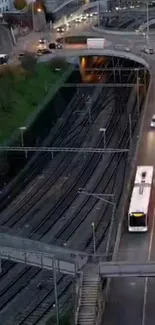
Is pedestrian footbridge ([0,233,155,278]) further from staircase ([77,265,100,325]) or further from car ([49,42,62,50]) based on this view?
car ([49,42,62,50])

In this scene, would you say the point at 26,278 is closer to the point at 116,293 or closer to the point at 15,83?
the point at 116,293

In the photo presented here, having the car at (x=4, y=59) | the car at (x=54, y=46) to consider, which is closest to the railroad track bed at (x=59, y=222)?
the car at (x=4, y=59)

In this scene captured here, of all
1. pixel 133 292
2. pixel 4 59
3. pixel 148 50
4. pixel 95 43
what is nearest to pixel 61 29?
pixel 95 43

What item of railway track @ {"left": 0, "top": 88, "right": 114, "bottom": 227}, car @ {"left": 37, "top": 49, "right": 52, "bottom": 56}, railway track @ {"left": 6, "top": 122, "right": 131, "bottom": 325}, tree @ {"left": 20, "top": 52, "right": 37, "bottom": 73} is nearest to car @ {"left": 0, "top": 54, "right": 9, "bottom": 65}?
tree @ {"left": 20, "top": 52, "right": 37, "bottom": 73}

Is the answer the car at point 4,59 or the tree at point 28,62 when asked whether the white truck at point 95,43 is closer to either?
the tree at point 28,62

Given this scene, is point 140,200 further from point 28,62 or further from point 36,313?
point 28,62
